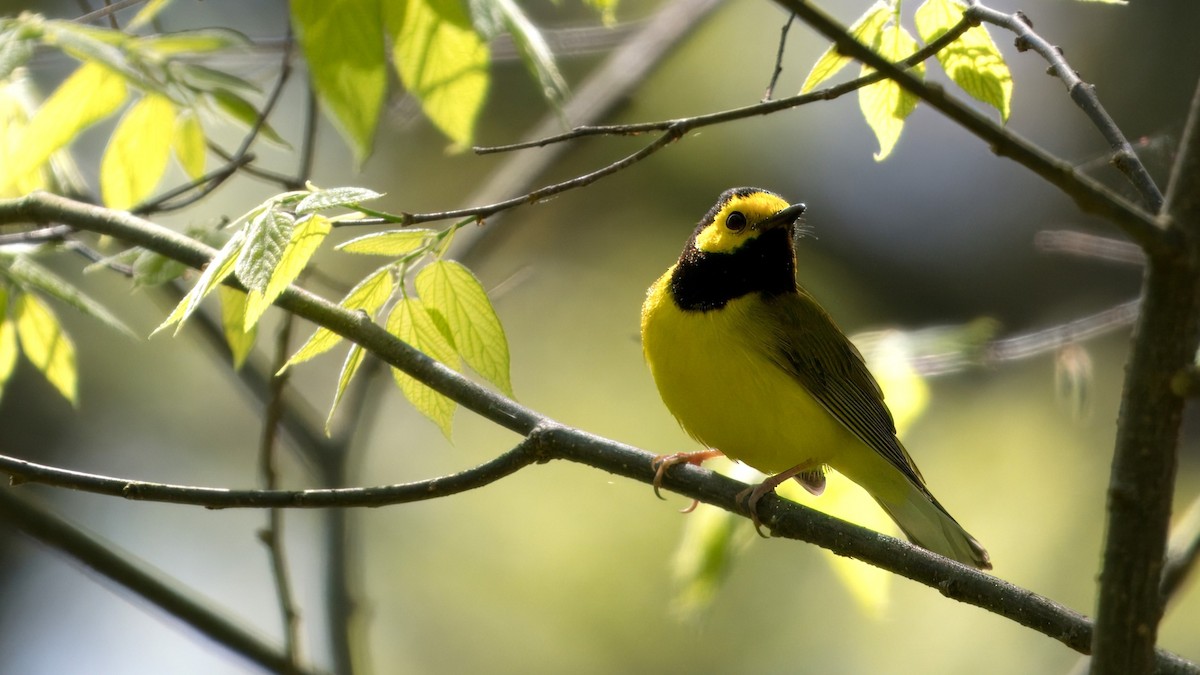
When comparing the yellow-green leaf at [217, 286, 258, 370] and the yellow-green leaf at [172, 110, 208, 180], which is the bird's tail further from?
the yellow-green leaf at [172, 110, 208, 180]

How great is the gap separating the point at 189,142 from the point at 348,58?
43.9 inches

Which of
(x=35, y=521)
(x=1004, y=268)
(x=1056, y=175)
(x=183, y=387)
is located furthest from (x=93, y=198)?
(x=1004, y=268)

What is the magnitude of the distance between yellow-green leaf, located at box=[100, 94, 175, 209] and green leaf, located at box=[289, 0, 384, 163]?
2.92ft

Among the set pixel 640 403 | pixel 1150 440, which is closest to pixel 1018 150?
pixel 1150 440

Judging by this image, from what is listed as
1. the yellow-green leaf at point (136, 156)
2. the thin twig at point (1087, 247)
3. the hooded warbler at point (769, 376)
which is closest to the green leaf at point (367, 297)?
the yellow-green leaf at point (136, 156)

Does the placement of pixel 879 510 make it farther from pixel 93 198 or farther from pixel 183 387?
pixel 183 387

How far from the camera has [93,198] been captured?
4.52 meters

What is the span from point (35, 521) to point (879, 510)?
2889 millimetres

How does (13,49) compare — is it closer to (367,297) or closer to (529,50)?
(367,297)

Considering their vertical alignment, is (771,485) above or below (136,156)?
below

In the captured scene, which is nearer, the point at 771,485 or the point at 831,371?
the point at 771,485

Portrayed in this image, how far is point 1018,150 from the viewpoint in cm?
167

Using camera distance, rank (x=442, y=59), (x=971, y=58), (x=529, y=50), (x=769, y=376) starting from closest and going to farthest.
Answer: (x=971, y=58)
(x=442, y=59)
(x=529, y=50)
(x=769, y=376)

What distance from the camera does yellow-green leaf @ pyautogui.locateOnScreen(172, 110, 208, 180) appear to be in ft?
11.4
